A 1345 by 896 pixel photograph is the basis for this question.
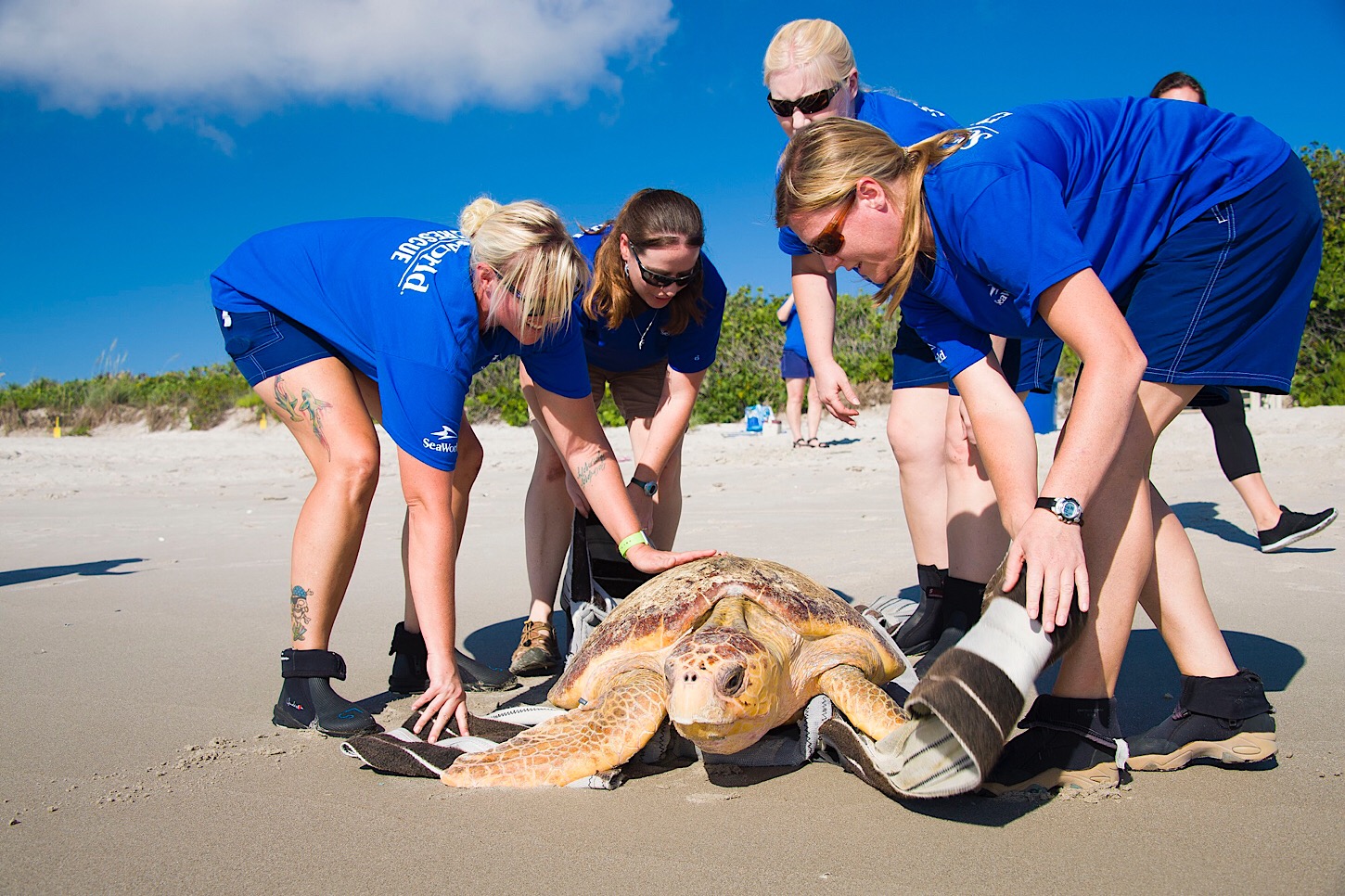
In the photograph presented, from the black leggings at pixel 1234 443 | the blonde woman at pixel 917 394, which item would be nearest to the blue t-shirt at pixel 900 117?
the blonde woman at pixel 917 394

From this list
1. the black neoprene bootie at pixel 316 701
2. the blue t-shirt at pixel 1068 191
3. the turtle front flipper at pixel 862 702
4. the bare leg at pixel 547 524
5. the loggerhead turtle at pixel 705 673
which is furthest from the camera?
the bare leg at pixel 547 524

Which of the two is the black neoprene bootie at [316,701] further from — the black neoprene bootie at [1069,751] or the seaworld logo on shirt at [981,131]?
the seaworld logo on shirt at [981,131]

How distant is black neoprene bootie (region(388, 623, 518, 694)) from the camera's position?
282 centimetres

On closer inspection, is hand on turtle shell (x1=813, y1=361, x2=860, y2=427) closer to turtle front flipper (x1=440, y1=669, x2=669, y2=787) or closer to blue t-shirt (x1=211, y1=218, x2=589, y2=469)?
blue t-shirt (x1=211, y1=218, x2=589, y2=469)

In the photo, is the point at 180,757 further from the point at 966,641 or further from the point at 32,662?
the point at 966,641

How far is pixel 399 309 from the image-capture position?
2271mm

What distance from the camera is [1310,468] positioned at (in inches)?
251

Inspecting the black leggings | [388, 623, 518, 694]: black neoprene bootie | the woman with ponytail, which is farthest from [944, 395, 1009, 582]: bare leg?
the black leggings

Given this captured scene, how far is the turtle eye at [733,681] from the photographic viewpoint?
6.03 feet

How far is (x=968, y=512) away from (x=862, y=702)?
3.65ft

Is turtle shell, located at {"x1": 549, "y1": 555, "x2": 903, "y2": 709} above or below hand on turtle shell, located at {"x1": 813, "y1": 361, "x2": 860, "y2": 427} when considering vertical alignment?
below

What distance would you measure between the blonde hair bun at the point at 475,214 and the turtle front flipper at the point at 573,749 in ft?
4.64

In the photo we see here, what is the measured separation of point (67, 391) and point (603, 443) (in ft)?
59.3

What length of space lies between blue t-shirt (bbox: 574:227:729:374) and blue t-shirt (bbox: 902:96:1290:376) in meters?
1.30
